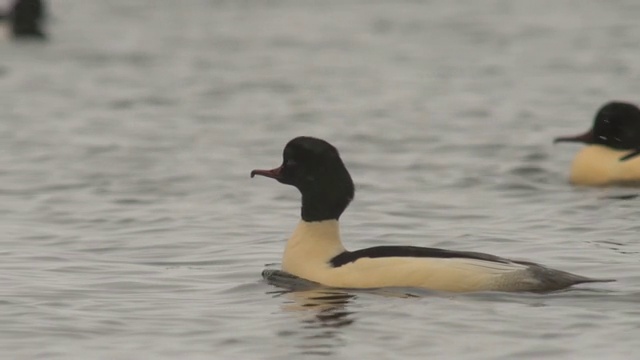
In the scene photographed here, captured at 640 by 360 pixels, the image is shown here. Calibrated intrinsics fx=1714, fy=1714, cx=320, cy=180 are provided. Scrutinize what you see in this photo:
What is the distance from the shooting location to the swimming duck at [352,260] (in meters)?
11.3

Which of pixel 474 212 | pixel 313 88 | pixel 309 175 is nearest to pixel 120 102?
pixel 313 88

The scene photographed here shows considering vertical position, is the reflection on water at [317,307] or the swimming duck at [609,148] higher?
the swimming duck at [609,148]

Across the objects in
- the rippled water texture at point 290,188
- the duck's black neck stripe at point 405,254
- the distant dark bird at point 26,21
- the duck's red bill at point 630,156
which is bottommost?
the rippled water texture at point 290,188

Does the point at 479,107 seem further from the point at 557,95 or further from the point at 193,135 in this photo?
the point at 193,135

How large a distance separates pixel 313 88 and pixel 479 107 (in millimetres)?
3659

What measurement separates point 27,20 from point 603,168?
21900mm

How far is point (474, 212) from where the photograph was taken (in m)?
16.0

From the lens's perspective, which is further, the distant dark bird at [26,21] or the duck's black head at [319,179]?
the distant dark bird at [26,21]

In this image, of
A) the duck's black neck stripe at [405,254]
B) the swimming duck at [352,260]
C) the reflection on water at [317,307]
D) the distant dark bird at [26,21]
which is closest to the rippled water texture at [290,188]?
the reflection on water at [317,307]

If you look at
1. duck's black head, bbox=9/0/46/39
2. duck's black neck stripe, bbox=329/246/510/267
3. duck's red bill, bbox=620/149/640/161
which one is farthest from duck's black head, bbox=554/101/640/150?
duck's black head, bbox=9/0/46/39

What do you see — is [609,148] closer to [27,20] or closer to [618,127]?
[618,127]

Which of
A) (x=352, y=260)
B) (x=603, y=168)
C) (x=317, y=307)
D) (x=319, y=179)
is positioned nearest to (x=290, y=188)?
(x=603, y=168)

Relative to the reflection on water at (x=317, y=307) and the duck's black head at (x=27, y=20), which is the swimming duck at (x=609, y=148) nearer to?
the reflection on water at (x=317, y=307)

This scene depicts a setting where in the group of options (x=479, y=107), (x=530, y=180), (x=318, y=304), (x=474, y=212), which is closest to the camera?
(x=318, y=304)
